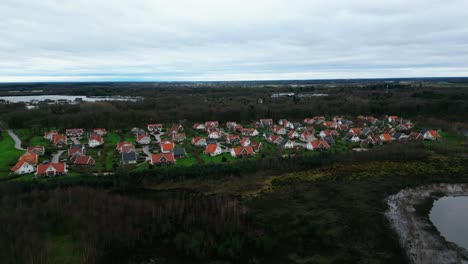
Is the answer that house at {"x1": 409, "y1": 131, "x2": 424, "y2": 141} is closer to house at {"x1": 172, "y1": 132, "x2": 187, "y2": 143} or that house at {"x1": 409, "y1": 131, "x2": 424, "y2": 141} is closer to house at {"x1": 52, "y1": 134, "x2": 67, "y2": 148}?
house at {"x1": 172, "y1": 132, "x2": 187, "y2": 143}

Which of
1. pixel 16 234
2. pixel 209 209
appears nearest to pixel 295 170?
pixel 209 209

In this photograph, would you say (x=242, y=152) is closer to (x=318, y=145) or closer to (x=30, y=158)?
(x=318, y=145)

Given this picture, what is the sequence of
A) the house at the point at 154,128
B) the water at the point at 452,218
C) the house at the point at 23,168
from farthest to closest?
the house at the point at 154,128 → the house at the point at 23,168 → the water at the point at 452,218

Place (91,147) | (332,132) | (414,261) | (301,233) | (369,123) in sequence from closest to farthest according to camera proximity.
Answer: (414,261), (301,233), (91,147), (332,132), (369,123)

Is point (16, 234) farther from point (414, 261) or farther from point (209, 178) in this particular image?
point (414, 261)

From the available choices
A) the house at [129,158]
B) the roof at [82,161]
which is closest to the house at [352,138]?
the house at [129,158]

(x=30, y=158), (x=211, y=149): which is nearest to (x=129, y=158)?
(x=211, y=149)

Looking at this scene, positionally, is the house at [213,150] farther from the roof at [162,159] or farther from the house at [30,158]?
the house at [30,158]
